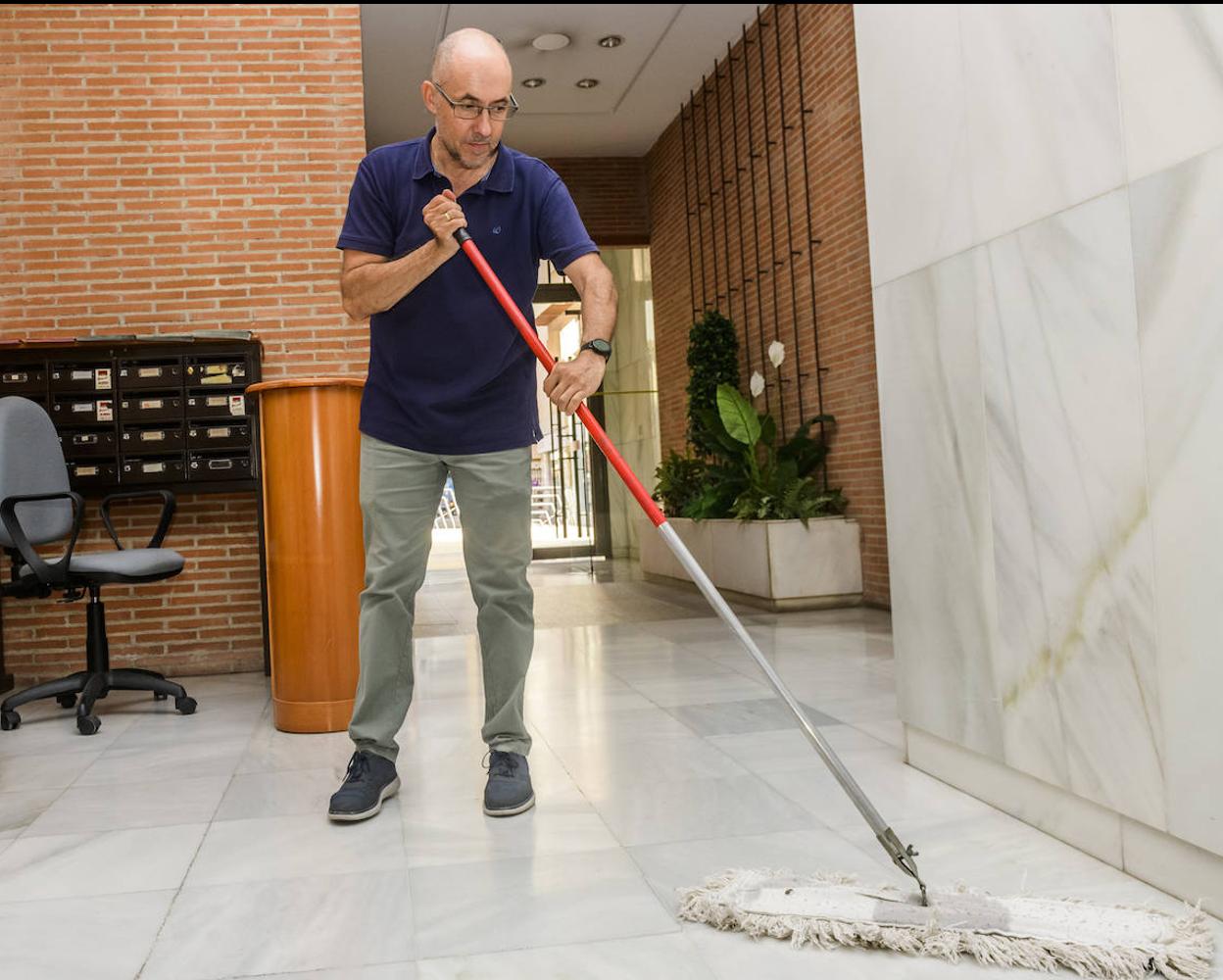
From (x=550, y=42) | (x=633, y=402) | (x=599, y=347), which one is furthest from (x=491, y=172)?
(x=633, y=402)

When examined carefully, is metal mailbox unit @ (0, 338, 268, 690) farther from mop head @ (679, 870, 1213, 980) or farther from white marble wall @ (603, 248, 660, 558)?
white marble wall @ (603, 248, 660, 558)

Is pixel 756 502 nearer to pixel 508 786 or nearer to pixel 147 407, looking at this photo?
pixel 147 407

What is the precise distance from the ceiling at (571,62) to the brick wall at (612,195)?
13.3 inches

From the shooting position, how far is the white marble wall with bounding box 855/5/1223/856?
5.12 ft

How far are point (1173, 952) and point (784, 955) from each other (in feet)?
1.63

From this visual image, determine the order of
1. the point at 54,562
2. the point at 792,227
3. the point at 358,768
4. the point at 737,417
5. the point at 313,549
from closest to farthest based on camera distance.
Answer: the point at 358,768 < the point at 313,549 < the point at 54,562 < the point at 737,417 < the point at 792,227

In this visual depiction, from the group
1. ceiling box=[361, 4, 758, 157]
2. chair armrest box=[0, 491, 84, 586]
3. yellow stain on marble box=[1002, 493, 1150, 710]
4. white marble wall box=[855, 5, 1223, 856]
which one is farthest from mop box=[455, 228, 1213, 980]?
ceiling box=[361, 4, 758, 157]

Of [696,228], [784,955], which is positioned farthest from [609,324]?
[696,228]

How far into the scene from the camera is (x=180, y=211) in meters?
4.64

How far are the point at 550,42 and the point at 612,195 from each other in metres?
2.84

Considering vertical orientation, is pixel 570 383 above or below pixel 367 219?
below

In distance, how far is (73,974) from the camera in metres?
1.54

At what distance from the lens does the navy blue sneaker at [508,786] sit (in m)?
2.25

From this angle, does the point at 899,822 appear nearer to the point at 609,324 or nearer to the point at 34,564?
the point at 609,324
